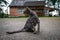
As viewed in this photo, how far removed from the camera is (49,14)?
8.03m

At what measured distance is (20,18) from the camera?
7574 millimetres

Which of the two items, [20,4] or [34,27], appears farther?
[20,4]

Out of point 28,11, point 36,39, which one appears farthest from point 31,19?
point 36,39

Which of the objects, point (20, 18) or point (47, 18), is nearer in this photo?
point (20, 18)

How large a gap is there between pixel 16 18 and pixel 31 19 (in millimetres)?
3327

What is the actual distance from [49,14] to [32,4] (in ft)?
2.31

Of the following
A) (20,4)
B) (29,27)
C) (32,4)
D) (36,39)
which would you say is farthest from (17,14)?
(36,39)

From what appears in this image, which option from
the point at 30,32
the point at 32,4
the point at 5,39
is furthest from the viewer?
the point at 32,4

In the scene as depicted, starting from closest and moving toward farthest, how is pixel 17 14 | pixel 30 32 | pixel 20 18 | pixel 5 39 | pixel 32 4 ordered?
pixel 5 39, pixel 30 32, pixel 17 14, pixel 20 18, pixel 32 4

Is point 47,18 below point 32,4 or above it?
below

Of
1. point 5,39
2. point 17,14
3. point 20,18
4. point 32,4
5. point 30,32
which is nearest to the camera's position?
point 5,39

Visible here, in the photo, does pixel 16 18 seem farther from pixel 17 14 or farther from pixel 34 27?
pixel 34 27

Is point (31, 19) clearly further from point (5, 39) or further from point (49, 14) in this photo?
point (49, 14)

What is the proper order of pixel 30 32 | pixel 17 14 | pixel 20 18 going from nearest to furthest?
pixel 30 32 < pixel 17 14 < pixel 20 18
